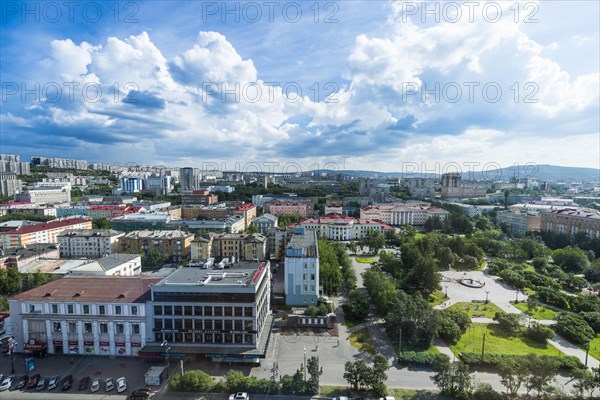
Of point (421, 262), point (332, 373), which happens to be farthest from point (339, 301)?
point (332, 373)

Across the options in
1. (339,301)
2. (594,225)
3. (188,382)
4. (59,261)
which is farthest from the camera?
(594,225)

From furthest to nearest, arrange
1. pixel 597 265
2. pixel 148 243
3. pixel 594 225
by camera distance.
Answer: pixel 594 225 → pixel 148 243 → pixel 597 265

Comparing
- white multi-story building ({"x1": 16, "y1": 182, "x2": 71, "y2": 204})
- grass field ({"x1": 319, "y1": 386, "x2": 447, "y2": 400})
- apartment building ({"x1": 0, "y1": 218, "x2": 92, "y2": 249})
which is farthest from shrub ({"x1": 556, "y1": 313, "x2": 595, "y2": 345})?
white multi-story building ({"x1": 16, "y1": 182, "x2": 71, "y2": 204})

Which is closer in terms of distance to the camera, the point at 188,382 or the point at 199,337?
the point at 188,382

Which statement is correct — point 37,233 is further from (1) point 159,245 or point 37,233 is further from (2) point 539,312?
(2) point 539,312

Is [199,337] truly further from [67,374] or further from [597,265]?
[597,265]

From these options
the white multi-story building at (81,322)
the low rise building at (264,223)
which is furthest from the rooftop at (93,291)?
the low rise building at (264,223)

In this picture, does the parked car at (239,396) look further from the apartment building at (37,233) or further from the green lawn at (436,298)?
the apartment building at (37,233)

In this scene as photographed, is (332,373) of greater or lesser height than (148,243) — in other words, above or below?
below

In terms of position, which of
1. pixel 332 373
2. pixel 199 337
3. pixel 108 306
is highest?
pixel 108 306
